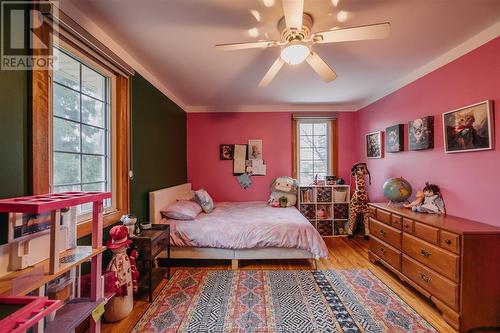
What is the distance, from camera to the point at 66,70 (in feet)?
5.53

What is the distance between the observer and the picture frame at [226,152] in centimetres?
439

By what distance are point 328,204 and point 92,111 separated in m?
3.86

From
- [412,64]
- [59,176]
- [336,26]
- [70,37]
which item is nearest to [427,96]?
[412,64]

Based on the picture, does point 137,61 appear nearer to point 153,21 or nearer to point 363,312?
point 153,21

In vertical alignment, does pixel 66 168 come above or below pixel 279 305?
above

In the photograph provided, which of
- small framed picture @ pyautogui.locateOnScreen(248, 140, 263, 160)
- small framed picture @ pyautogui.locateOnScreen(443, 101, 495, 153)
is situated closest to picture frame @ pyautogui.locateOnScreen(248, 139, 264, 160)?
small framed picture @ pyautogui.locateOnScreen(248, 140, 263, 160)

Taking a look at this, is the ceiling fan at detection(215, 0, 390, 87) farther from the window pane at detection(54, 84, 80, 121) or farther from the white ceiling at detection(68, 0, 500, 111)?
the window pane at detection(54, 84, 80, 121)

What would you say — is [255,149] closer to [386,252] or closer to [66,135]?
[386,252]

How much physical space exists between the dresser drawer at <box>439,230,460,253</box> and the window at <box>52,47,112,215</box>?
9.95ft

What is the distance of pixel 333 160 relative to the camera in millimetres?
4465

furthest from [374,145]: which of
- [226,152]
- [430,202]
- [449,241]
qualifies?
[226,152]

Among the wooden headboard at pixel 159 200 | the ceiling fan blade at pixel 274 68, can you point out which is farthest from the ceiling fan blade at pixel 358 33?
the wooden headboard at pixel 159 200

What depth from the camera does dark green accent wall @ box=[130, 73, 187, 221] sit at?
248 cm

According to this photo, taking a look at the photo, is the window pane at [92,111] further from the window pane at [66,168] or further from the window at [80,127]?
the window pane at [66,168]
